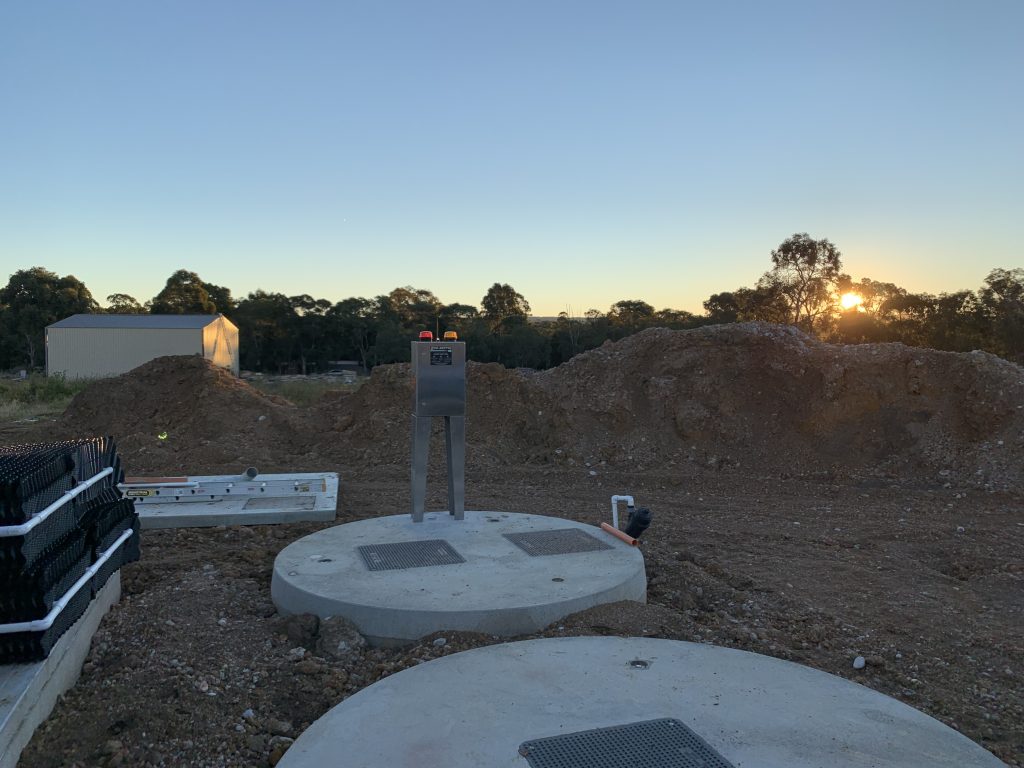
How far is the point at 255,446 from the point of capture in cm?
1326

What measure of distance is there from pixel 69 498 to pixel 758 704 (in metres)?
3.44

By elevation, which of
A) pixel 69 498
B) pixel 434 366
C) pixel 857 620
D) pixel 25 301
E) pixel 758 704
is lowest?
pixel 857 620

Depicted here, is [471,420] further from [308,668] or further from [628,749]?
[628,749]

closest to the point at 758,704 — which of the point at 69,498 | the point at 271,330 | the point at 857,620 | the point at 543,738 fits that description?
the point at 543,738

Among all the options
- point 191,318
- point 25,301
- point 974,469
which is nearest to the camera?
point 974,469

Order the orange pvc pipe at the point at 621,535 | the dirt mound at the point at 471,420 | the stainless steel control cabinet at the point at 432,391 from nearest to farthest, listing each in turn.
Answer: the orange pvc pipe at the point at 621,535 < the stainless steel control cabinet at the point at 432,391 < the dirt mound at the point at 471,420

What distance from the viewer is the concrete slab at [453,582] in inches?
169

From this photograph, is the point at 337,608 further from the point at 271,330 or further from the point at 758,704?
the point at 271,330

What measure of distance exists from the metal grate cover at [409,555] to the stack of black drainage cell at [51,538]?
62.9 inches

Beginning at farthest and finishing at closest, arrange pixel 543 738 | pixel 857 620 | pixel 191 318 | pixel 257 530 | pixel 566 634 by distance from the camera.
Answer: pixel 191 318, pixel 257 530, pixel 857 620, pixel 566 634, pixel 543 738

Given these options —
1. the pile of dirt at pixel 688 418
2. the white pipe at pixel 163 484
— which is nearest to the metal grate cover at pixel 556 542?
the white pipe at pixel 163 484

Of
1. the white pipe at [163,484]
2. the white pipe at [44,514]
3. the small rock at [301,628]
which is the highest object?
the white pipe at [44,514]

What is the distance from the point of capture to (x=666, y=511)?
9.02 m

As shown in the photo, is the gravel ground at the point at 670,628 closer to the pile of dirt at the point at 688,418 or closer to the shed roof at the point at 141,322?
the pile of dirt at the point at 688,418
